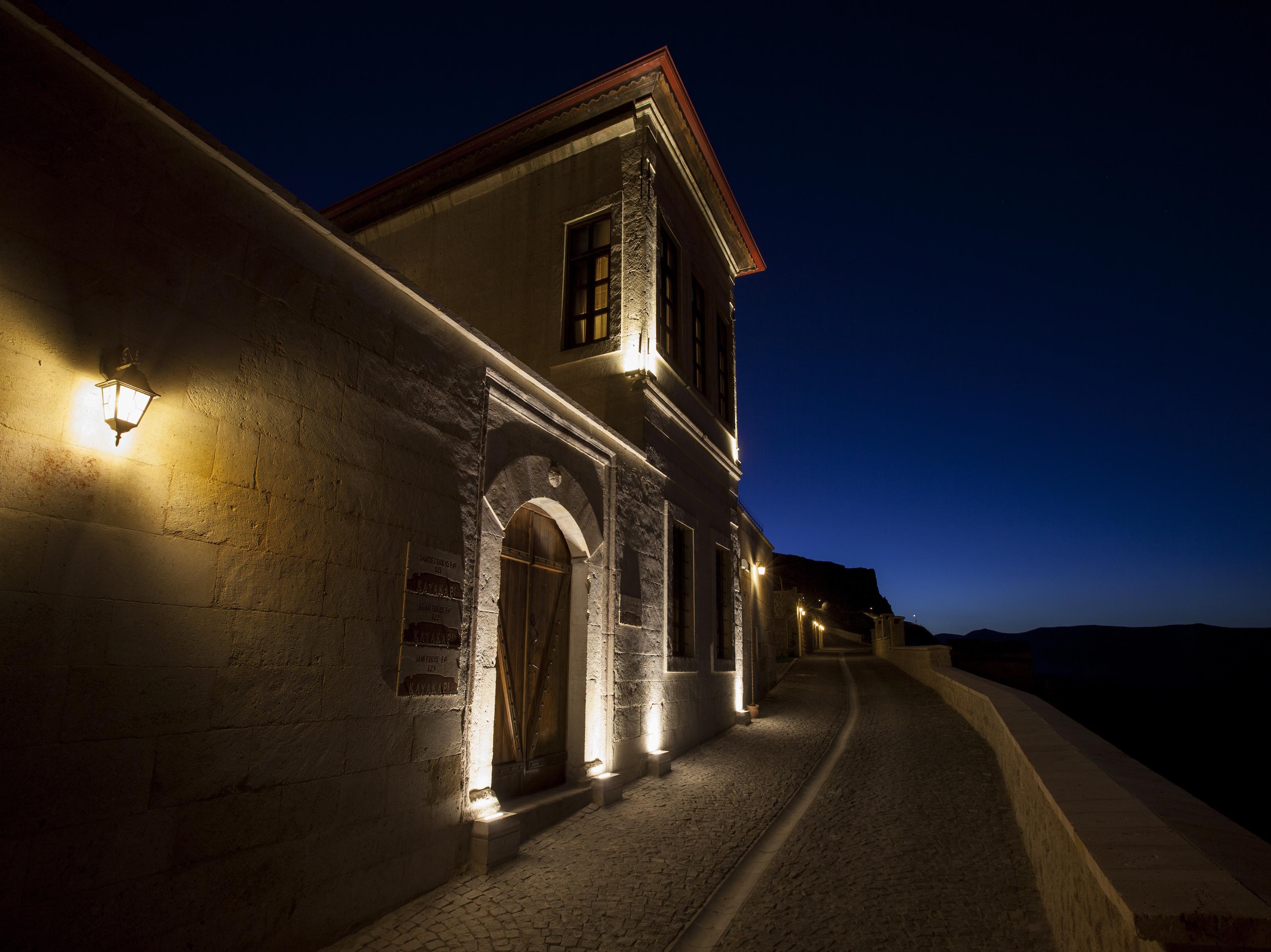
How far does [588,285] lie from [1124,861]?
30.3 feet

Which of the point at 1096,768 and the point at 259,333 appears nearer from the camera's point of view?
the point at 259,333

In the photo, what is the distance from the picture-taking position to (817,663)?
87.5ft

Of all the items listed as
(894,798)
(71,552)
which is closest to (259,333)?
(71,552)

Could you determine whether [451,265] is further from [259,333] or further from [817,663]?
[817,663]

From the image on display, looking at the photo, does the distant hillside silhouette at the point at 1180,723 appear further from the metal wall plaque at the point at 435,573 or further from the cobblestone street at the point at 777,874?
the metal wall plaque at the point at 435,573

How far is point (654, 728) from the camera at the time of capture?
8.27m

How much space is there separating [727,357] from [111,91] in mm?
11254

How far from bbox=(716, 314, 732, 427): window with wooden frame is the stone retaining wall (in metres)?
8.56

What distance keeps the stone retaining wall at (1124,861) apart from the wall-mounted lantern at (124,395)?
414 cm

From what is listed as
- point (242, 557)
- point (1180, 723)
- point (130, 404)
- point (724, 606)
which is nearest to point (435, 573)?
point (242, 557)

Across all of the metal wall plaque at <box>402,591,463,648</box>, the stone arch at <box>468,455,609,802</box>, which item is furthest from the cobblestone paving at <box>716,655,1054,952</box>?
the metal wall plaque at <box>402,591,463,648</box>

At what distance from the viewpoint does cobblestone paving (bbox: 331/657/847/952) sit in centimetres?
379

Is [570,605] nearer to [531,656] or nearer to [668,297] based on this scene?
[531,656]

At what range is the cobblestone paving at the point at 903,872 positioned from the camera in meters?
3.68
